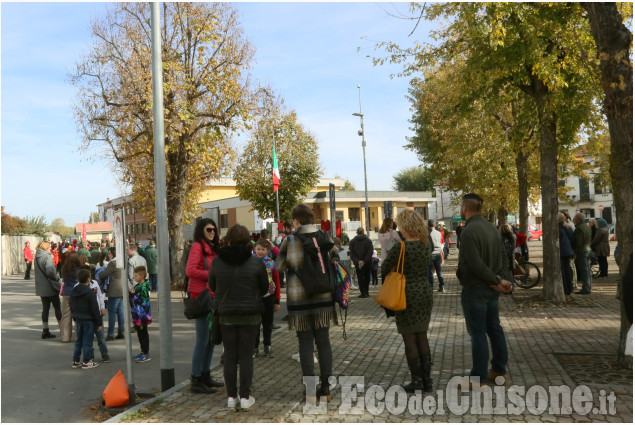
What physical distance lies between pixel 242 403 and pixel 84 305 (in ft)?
13.6

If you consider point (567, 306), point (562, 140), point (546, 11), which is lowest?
point (567, 306)

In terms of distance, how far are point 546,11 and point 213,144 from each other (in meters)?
11.5

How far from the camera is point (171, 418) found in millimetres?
5465

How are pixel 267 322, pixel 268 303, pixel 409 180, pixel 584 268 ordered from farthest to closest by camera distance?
pixel 409 180 → pixel 584 268 → pixel 267 322 → pixel 268 303

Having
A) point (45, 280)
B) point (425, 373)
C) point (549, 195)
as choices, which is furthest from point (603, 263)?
point (45, 280)

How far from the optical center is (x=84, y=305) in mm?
8680

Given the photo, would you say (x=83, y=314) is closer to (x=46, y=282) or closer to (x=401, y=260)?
(x=46, y=282)

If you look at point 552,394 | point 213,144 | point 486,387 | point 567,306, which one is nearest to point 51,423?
point 486,387

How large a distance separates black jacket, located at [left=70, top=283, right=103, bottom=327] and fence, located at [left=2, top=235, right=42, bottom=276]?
1317 inches

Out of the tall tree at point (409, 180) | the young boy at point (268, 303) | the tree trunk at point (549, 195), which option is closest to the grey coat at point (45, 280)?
the young boy at point (268, 303)

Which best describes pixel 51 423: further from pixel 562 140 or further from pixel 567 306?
pixel 562 140

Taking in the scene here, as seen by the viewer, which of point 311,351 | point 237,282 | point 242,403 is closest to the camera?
point 242,403

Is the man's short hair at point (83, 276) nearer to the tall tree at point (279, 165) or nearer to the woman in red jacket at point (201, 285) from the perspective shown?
the woman in red jacket at point (201, 285)

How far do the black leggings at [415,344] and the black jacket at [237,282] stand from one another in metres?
1.49
